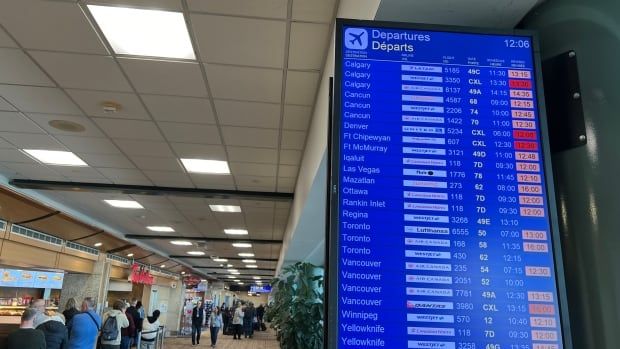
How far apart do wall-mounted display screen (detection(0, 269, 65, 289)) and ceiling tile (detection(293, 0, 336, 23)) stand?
10072 mm

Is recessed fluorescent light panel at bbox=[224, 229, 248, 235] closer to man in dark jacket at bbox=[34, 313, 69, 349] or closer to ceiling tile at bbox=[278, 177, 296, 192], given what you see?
ceiling tile at bbox=[278, 177, 296, 192]

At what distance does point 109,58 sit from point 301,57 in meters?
1.60

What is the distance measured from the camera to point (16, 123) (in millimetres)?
5352

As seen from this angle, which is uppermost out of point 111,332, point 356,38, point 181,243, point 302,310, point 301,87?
point 301,87

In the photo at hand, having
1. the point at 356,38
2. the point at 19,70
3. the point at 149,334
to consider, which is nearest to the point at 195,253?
the point at 149,334

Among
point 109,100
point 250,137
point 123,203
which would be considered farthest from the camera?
point 123,203

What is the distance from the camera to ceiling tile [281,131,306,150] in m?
5.31

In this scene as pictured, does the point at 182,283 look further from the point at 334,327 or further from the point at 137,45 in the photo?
the point at 334,327

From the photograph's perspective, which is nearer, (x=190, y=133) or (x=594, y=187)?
(x=594, y=187)

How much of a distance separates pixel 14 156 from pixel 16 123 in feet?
5.01

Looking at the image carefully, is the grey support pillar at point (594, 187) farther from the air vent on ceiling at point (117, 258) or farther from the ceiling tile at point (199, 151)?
the air vent on ceiling at point (117, 258)

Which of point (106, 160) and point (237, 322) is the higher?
point (106, 160)

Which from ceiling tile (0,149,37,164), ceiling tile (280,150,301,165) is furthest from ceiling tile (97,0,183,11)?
ceiling tile (0,149,37,164)

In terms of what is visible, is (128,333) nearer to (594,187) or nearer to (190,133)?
(190,133)
